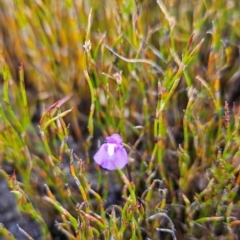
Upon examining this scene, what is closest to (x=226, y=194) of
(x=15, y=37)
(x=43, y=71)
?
(x=43, y=71)

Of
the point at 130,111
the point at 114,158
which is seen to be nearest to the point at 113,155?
the point at 114,158

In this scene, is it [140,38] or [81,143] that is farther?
[81,143]

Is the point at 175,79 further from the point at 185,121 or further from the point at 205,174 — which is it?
the point at 205,174

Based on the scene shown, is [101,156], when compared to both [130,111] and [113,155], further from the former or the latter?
[130,111]

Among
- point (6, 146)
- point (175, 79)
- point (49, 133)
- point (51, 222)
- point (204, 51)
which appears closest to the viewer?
point (175, 79)
